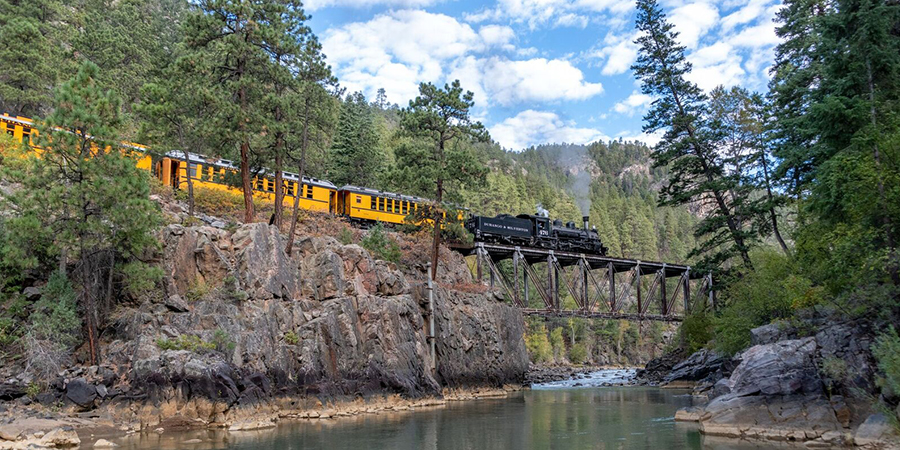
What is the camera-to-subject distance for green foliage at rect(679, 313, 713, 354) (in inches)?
1663

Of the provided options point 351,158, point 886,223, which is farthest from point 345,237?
point 886,223

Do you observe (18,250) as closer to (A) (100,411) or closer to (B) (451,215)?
(A) (100,411)

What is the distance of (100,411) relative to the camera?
19.2 meters

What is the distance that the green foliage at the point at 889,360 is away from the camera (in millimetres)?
15344

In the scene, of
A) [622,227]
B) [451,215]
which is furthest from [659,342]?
[451,215]

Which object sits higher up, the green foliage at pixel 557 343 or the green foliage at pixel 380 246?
the green foliage at pixel 380 246

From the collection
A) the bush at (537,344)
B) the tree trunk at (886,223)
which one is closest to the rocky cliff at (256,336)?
the tree trunk at (886,223)

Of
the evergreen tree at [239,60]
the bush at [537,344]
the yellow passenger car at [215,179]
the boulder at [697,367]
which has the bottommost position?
the bush at [537,344]

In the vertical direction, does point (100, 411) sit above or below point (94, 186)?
below

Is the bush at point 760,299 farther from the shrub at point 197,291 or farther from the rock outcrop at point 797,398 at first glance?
the shrub at point 197,291

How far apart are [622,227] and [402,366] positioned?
319ft

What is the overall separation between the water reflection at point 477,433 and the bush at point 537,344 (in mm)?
49582

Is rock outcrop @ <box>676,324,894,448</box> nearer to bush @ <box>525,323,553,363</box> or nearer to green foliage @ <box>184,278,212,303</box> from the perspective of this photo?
green foliage @ <box>184,278,212,303</box>

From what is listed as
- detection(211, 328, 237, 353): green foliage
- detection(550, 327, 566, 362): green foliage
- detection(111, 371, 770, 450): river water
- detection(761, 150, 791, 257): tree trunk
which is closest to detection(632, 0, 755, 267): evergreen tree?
detection(761, 150, 791, 257): tree trunk
